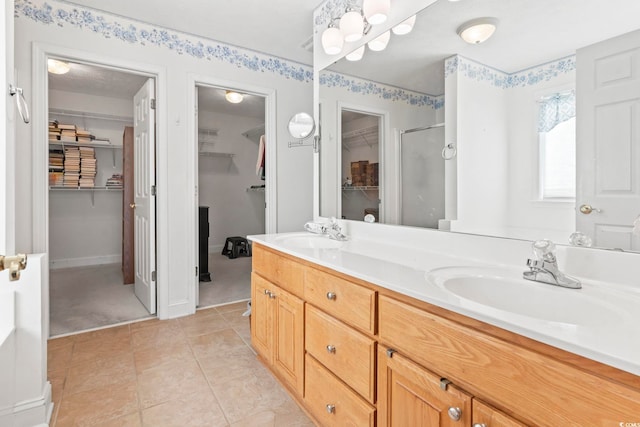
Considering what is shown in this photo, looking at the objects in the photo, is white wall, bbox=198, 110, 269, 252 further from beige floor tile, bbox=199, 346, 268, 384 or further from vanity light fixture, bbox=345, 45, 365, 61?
vanity light fixture, bbox=345, 45, 365, 61

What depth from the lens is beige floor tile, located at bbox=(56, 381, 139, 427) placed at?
1.52 meters

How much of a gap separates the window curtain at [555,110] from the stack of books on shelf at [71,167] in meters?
A: 5.04

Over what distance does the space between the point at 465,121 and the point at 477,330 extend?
38.5 inches

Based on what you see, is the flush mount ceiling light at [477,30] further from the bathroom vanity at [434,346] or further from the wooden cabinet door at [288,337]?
the wooden cabinet door at [288,337]

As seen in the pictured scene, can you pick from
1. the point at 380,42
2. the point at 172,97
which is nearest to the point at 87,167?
the point at 172,97

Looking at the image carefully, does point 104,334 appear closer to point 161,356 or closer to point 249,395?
point 161,356

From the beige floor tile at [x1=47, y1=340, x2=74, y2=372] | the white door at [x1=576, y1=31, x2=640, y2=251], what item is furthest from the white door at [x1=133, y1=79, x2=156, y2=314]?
the white door at [x1=576, y1=31, x2=640, y2=251]

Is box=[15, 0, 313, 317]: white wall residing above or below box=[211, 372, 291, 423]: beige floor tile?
above

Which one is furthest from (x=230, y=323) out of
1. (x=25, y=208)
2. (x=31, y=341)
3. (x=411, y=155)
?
(x=411, y=155)

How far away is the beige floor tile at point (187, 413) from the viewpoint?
150cm

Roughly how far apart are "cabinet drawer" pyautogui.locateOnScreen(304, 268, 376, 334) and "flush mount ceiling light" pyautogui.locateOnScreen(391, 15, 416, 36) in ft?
4.23

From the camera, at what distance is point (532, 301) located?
→ 3.16 ft

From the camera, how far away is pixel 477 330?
2.49 ft

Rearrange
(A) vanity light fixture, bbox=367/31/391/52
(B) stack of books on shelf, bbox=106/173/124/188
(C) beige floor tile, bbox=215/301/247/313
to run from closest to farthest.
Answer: (A) vanity light fixture, bbox=367/31/391/52
(C) beige floor tile, bbox=215/301/247/313
(B) stack of books on shelf, bbox=106/173/124/188
